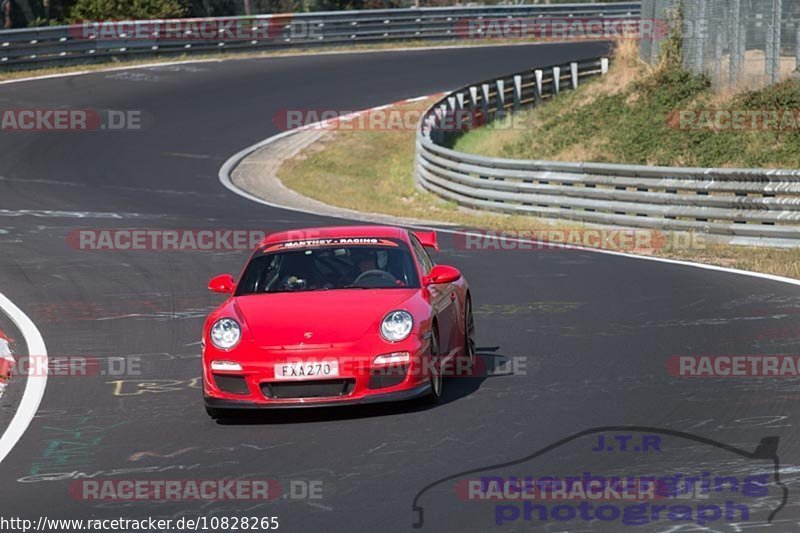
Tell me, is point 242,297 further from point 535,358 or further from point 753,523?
point 753,523

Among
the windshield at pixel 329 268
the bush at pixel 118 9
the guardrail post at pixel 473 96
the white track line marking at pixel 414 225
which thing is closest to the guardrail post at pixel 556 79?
the white track line marking at pixel 414 225

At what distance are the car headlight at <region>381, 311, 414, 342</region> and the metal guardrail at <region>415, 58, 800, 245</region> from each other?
34.4 feet

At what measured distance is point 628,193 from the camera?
22.0 metres

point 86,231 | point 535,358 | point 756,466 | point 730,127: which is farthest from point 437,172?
point 756,466

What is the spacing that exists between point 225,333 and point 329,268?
4.35 ft

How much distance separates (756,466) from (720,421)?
4.15 ft

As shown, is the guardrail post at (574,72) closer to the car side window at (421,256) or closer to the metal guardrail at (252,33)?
the metal guardrail at (252,33)

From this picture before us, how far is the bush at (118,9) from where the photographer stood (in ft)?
161

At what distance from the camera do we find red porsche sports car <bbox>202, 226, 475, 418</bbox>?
30.8ft

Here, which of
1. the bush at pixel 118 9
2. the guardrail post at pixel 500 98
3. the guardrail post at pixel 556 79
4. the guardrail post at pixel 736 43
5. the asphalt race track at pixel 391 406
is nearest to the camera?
the asphalt race track at pixel 391 406

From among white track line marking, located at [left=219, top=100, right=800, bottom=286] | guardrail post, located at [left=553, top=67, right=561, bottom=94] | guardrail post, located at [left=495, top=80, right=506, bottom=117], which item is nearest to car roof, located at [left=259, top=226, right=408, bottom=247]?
white track line marking, located at [left=219, top=100, right=800, bottom=286]

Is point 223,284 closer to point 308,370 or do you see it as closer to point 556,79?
point 308,370

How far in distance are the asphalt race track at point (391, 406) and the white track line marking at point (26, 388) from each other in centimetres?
10

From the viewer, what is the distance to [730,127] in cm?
2764
